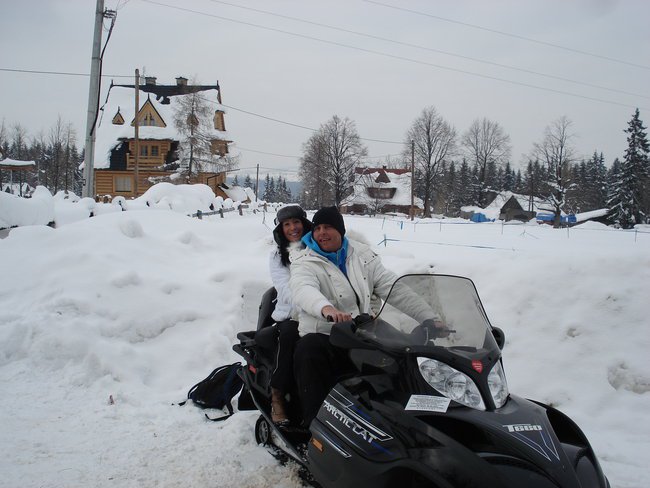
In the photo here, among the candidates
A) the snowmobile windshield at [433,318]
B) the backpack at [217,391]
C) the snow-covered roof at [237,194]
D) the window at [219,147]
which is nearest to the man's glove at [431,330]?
the snowmobile windshield at [433,318]

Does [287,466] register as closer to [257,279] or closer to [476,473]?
[476,473]

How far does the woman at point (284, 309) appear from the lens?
342 cm

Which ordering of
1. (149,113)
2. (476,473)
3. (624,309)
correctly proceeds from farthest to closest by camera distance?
(149,113), (624,309), (476,473)

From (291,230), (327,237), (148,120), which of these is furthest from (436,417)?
(148,120)

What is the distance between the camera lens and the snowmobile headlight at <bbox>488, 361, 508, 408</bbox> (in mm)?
2339

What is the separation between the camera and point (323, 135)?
217 ft

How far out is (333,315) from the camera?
288 cm

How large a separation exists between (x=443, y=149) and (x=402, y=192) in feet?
66.3

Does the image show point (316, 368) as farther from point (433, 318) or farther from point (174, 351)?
point (174, 351)

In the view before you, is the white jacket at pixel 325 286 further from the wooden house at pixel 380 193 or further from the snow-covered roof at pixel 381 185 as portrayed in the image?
the snow-covered roof at pixel 381 185

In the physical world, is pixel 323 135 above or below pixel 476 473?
above

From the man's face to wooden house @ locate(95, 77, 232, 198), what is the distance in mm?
41530

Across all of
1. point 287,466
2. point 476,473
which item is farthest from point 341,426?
point 287,466

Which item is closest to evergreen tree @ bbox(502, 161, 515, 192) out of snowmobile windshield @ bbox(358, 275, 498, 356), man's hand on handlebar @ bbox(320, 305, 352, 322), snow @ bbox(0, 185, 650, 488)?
snow @ bbox(0, 185, 650, 488)
